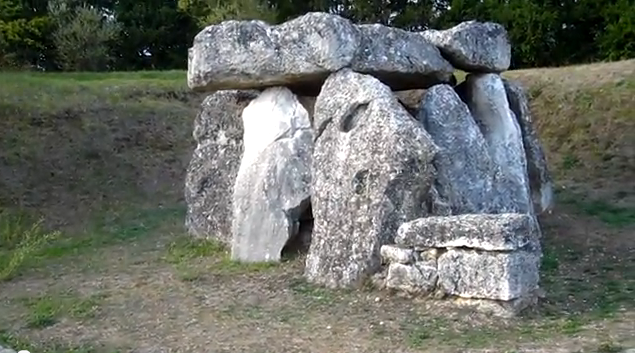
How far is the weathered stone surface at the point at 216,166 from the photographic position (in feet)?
38.6

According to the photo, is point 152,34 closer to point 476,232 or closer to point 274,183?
point 274,183

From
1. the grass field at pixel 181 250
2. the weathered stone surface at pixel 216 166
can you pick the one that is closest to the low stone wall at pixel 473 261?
the grass field at pixel 181 250

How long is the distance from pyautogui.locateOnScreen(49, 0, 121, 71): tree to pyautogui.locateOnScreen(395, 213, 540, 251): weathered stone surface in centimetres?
1910

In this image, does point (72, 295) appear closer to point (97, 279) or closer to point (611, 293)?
point (97, 279)

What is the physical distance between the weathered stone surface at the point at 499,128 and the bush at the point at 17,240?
526 centimetres

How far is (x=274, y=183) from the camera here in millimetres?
10562

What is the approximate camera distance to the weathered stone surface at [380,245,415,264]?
8648 millimetres

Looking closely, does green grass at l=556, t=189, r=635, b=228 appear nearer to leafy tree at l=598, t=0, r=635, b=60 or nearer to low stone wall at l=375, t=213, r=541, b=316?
low stone wall at l=375, t=213, r=541, b=316

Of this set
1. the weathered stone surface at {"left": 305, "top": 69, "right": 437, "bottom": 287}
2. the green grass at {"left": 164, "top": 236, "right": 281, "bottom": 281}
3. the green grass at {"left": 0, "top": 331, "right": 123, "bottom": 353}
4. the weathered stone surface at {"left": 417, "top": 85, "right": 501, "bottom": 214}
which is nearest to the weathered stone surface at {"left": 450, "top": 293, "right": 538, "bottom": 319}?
the weathered stone surface at {"left": 305, "top": 69, "right": 437, "bottom": 287}

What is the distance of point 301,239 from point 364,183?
1.80m

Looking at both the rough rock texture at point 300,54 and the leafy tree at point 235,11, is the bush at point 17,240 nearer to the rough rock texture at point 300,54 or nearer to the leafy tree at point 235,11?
the rough rock texture at point 300,54

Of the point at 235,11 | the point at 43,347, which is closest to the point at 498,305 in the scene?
the point at 43,347

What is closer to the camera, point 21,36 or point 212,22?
point 21,36

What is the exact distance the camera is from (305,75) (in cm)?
1041
